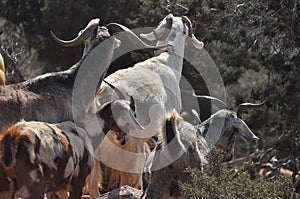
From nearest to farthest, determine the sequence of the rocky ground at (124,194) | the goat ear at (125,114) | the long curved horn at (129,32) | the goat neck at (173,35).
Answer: the rocky ground at (124,194) → the goat ear at (125,114) → the long curved horn at (129,32) → the goat neck at (173,35)

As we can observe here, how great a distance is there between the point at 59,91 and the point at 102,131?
85 cm

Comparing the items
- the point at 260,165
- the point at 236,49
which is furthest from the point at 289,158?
the point at 236,49

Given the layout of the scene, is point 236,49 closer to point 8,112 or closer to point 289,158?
point 289,158

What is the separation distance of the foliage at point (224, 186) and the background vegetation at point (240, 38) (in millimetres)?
5151

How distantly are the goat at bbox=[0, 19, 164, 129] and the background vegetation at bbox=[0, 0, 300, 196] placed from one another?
3.49 m

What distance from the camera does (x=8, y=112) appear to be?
38.4ft

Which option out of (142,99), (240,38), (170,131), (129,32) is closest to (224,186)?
(170,131)

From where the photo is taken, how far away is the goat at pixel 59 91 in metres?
11.8

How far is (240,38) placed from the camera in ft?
53.9

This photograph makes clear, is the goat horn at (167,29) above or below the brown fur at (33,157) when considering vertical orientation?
below

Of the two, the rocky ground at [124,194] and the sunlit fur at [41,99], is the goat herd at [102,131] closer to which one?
the sunlit fur at [41,99]

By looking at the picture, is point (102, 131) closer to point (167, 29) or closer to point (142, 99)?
point (142, 99)

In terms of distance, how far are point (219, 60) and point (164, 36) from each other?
392 centimetres

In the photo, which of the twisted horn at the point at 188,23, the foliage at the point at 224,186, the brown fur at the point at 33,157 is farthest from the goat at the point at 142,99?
the foliage at the point at 224,186
